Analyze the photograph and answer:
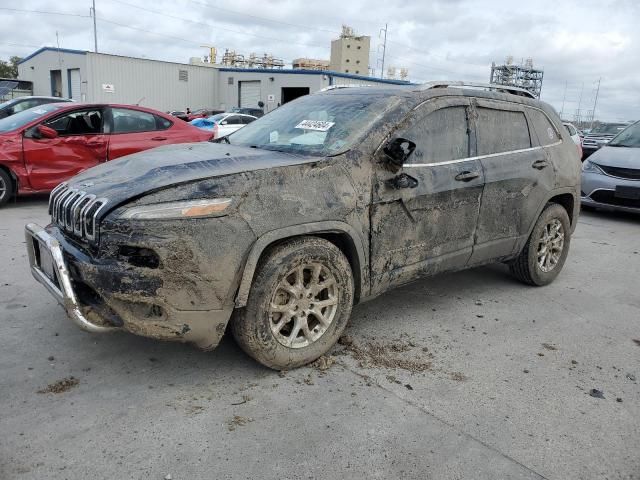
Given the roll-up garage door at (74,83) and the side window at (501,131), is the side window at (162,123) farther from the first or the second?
the roll-up garage door at (74,83)

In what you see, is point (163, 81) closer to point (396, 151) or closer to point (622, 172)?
point (622, 172)

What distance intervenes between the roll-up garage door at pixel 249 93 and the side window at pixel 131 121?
29.5 metres

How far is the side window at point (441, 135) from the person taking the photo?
376cm

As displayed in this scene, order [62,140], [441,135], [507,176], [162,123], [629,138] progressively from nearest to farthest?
[441,135], [507,176], [62,140], [162,123], [629,138]

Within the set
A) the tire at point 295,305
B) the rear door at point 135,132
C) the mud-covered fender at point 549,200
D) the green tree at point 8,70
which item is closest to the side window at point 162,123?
Answer: the rear door at point 135,132

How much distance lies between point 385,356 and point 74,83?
113 feet

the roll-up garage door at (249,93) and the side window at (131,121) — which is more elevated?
the roll-up garage door at (249,93)

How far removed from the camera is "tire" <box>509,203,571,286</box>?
492 cm

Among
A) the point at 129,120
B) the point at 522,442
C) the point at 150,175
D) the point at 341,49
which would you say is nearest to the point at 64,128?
the point at 129,120

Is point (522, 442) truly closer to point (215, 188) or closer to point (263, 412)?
point (263, 412)

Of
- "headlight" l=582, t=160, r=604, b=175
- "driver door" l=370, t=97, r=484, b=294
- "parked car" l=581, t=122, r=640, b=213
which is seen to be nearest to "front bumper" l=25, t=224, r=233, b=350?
"driver door" l=370, t=97, r=484, b=294

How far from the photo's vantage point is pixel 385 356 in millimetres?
3586

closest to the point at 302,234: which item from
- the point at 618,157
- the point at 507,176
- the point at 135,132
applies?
the point at 507,176

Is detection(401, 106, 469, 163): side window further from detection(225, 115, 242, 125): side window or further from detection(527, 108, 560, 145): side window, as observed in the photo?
detection(225, 115, 242, 125): side window
